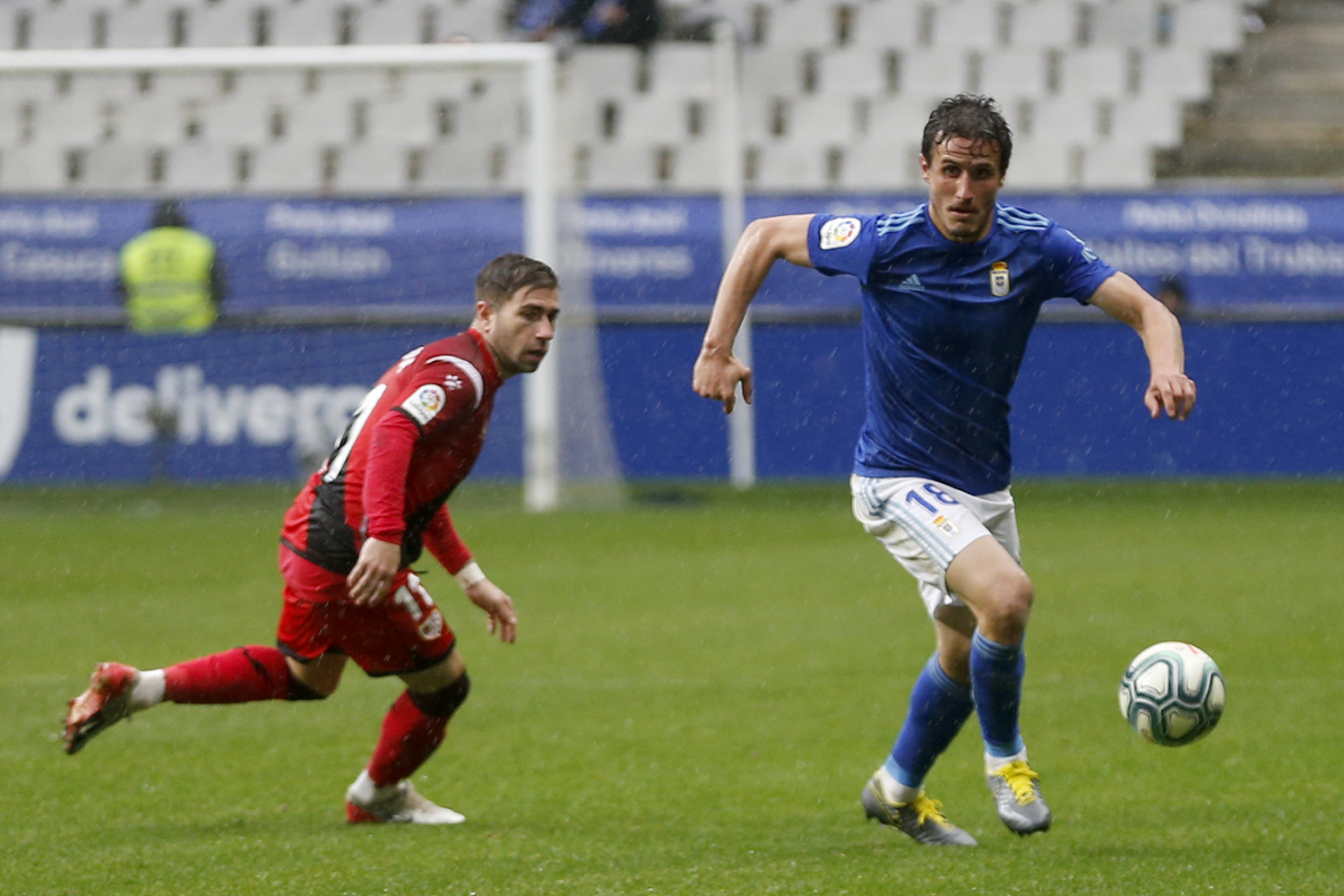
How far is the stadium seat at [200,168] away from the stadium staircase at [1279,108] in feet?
31.2

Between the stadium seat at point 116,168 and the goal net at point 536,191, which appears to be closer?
the goal net at point 536,191

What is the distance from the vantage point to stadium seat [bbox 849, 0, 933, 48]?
1886cm

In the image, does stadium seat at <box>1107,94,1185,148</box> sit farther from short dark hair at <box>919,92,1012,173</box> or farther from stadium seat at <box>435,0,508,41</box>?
short dark hair at <box>919,92,1012,173</box>

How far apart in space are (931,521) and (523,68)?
9.36 m

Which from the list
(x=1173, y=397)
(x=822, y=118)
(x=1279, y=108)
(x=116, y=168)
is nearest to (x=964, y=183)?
(x=1173, y=397)

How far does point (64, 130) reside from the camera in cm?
1281

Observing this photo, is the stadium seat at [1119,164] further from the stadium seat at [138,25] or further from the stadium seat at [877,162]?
the stadium seat at [138,25]

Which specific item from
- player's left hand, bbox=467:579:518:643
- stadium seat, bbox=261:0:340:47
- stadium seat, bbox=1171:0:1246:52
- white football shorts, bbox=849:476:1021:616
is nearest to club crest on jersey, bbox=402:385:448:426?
player's left hand, bbox=467:579:518:643

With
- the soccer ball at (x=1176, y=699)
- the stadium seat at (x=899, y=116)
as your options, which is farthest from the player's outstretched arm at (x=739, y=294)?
the stadium seat at (x=899, y=116)

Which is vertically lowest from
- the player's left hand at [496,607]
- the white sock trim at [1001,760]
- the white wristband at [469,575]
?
the white sock trim at [1001,760]

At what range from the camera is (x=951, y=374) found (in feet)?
15.0

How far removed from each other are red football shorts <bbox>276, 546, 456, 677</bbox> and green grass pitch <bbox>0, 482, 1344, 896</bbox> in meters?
0.49

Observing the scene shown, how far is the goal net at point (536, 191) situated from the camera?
40.9 ft

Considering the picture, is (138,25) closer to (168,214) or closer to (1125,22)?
(168,214)
